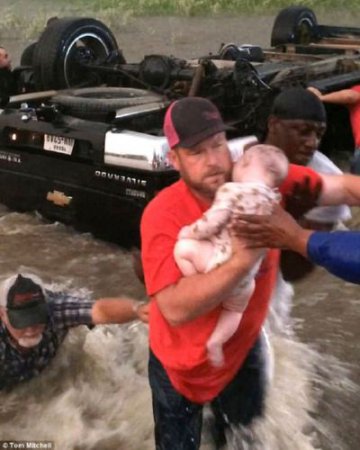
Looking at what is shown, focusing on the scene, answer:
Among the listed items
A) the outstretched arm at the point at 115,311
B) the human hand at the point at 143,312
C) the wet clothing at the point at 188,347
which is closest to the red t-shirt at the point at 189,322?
the wet clothing at the point at 188,347

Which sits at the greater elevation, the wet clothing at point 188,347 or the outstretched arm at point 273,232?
the outstretched arm at point 273,232

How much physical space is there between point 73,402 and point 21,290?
2.44 ft

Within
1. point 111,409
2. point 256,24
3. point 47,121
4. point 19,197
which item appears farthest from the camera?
point 256,24

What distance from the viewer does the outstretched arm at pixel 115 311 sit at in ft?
12.0

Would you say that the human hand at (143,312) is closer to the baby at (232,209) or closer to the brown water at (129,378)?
the brown water at (129,378)

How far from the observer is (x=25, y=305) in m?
3.79

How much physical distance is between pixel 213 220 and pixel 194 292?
0.22 m

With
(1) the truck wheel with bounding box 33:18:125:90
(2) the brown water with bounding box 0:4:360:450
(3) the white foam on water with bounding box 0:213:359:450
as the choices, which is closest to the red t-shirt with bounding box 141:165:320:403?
(3) the white foam on water with bounding box 0:213:359:450

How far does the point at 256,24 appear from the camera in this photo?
24.5 m

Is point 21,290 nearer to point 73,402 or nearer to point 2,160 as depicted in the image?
point 73,402

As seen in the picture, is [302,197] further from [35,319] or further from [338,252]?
[35,319]

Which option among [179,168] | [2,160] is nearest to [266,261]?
[179,168]

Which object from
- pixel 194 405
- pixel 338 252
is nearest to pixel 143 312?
pixel 194 405

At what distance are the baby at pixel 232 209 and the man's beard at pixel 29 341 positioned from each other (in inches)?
69.5
